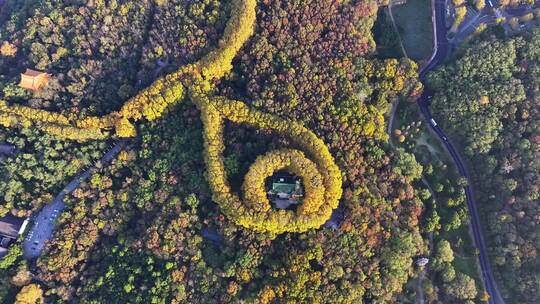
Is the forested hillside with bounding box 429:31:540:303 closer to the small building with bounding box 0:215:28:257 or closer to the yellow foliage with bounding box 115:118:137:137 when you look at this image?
the yellow foliage with bounding box 115:118:137:137

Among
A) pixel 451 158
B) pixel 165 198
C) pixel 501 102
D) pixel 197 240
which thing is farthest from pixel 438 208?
pixel 165 198

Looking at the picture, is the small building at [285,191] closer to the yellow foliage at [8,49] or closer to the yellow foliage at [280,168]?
the yellow foliage at [280,168]

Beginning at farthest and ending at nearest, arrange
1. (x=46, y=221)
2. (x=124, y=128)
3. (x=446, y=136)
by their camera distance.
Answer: (x=446, y=136) < (x=124, y=128) < (x=46, y=221)

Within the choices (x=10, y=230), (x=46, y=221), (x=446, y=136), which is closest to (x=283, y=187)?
(x=446, y=136)

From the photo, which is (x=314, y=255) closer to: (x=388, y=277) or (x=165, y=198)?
(x=388, y=277)

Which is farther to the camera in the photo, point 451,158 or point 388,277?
point 451,158

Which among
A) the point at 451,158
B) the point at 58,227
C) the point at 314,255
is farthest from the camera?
the point at 451,158

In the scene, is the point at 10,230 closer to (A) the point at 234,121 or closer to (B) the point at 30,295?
(B) the point at 30,295

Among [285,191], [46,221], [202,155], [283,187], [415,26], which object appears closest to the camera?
[283,187]
